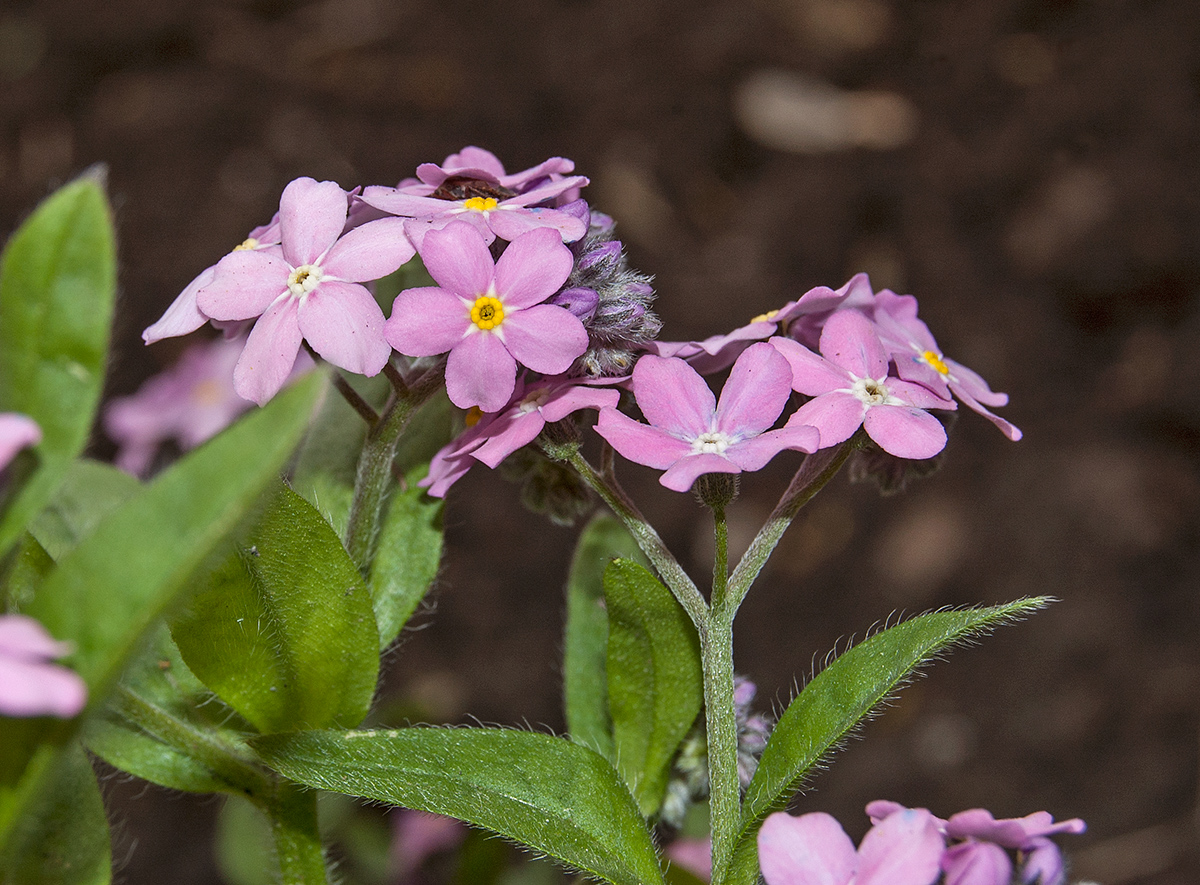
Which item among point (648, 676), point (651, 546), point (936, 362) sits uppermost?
point (936, 362)

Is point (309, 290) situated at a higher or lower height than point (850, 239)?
higher

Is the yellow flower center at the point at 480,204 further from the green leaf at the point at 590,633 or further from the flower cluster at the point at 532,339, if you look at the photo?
the green leaf at the point at 590,633

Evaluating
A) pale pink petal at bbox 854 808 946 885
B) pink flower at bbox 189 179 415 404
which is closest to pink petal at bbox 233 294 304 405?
pink flower at bbox 189 179 415 404

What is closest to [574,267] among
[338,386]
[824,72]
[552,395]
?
[552,395]

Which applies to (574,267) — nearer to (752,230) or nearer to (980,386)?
(980,386)

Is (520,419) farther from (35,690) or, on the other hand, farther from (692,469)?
(35,690)

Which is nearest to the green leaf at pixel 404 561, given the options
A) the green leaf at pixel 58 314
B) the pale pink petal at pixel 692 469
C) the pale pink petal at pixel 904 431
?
the pale pink petal at pixel 692 469

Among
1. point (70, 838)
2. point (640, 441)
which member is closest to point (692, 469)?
point (640, 441)
